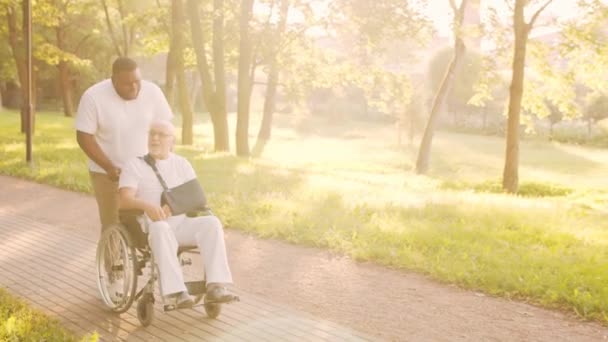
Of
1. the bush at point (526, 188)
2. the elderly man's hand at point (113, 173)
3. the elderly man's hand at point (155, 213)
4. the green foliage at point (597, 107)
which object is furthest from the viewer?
the green foliage at point (597, 107)

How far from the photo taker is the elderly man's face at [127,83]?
5.35 metres

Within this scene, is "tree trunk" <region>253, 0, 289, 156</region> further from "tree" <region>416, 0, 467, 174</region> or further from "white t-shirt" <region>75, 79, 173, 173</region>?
"white t-shirt" <region>75, 79, 173, 173</region>

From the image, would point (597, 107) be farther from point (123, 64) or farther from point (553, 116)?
point (123, 64)

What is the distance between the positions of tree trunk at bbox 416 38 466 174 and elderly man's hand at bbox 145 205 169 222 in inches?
674

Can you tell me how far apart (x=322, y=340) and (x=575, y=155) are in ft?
115

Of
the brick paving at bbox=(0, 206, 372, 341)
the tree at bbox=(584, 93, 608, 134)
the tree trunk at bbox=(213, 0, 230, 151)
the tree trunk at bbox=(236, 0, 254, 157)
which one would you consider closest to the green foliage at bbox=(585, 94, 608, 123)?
the tree at bbox=(584, 93, 608, 134)

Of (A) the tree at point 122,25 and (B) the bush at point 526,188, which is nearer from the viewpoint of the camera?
(B) the bush at point 526,188

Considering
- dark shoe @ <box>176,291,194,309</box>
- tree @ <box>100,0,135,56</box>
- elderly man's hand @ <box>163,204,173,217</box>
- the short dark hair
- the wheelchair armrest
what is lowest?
dark shoe @ <box>176,291,194,309</box>

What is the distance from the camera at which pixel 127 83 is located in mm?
5387

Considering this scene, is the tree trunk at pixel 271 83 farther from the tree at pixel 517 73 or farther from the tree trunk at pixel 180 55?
the tree at pixel 517 73

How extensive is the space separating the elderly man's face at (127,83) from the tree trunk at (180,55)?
1802 centimetres

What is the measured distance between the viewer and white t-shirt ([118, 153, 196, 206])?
5098 mm

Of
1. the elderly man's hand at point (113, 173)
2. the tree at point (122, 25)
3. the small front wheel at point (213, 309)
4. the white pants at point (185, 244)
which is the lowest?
the small front wheel at point (213, 309)

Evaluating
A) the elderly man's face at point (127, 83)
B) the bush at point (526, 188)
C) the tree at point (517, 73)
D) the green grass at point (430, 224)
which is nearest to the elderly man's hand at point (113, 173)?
the elderly man's face at point (127, 83)
